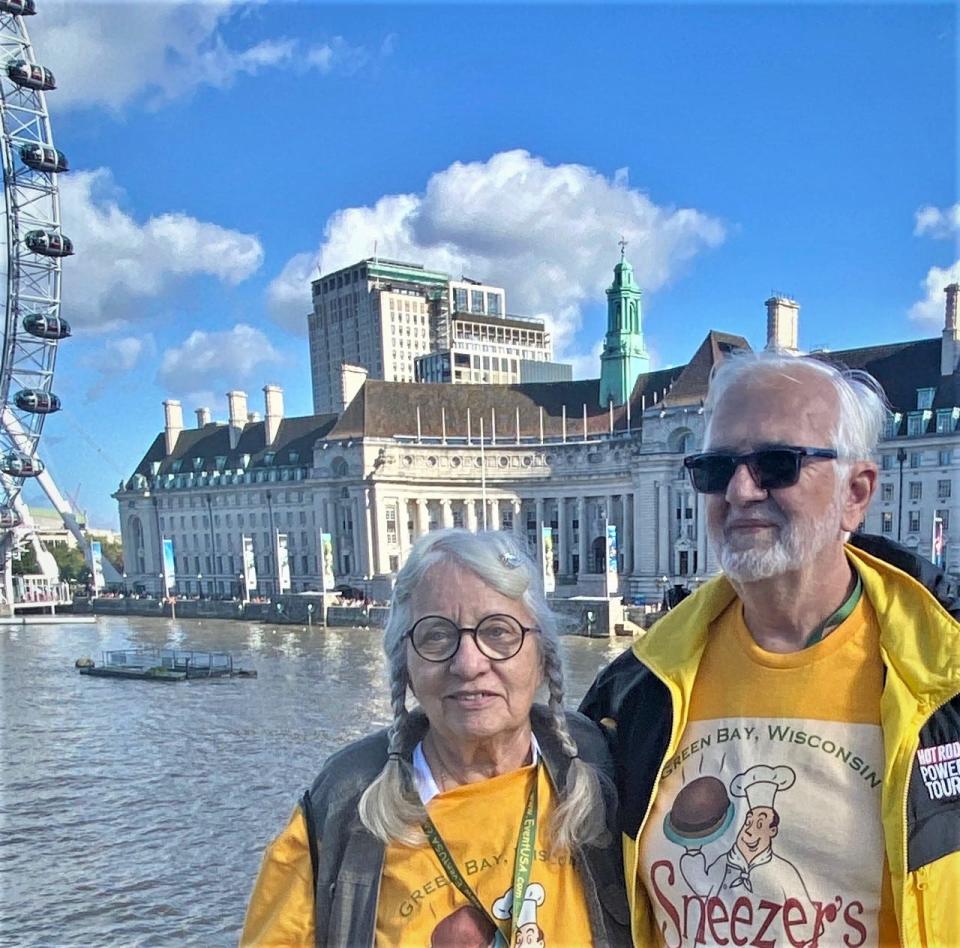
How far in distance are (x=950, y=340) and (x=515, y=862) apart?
161ft

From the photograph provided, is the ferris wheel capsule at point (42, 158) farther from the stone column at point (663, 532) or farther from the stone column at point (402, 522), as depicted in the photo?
the stone column at point (663, 532)

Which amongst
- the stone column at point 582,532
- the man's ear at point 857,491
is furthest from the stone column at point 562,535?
the man's ear at point 857,491

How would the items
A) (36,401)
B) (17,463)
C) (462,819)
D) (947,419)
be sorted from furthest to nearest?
(17,463)
(36,401)
(947,419)
(462,819)

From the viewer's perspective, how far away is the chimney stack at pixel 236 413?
2970 inches

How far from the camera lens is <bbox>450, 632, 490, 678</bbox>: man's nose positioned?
8.13ft

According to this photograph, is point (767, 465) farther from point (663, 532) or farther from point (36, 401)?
point (36, 401)

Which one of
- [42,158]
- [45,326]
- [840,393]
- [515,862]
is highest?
[42,158]

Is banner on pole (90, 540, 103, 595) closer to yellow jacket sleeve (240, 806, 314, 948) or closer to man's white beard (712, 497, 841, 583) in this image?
yellow jacket sleeve (240, 806, 314, 948)

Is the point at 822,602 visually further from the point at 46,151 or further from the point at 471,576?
the point at 46,151

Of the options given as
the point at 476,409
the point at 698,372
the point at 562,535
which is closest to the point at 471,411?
the point at 476,409

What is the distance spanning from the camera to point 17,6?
4156 centimetres

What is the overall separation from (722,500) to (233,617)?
179ft

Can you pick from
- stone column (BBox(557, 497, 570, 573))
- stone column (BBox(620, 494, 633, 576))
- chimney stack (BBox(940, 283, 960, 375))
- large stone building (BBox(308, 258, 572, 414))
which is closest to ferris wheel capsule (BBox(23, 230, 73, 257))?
stone column (BBox(557, 497, 570, 573))

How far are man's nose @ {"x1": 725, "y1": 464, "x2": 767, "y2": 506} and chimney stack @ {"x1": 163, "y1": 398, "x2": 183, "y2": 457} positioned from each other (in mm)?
85588
